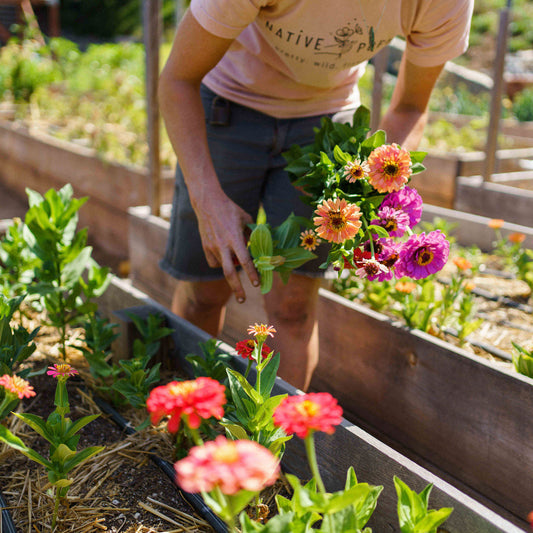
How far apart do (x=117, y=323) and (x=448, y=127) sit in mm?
3647

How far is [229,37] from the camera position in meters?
1.31

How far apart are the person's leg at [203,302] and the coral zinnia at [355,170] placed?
0.71 meters

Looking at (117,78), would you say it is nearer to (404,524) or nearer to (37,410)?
(37,410)

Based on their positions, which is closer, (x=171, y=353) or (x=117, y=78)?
(x=171, y=353)

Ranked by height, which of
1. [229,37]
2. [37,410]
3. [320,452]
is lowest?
[37,410]

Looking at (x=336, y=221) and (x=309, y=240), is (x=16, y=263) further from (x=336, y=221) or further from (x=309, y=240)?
(x=336, y=221)

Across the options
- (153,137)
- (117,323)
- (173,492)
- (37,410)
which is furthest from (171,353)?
(153,137)

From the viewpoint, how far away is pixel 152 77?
2.54m

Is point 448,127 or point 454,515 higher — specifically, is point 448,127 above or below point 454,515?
above

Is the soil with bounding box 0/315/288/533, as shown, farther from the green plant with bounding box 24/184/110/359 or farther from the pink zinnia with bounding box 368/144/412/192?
the pink zinnia with bounding box 368/144/412/192

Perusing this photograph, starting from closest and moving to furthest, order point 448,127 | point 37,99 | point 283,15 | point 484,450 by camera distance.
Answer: point 283,15 < point 484,450 < point 448,127 < point 37,99

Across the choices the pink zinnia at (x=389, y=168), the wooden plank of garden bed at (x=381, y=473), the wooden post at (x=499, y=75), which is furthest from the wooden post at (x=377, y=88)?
the wooden plank of garden bed at (x=381, y=473)

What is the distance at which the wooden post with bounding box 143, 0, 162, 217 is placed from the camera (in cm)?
248

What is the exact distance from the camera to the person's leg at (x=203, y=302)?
1842mm
